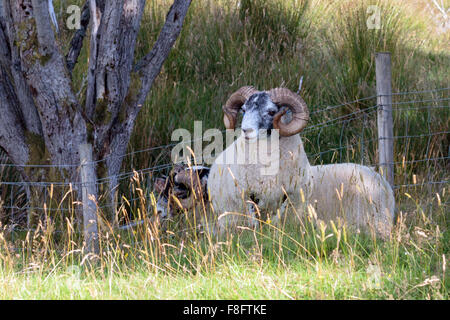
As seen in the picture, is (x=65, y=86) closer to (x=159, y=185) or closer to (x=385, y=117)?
(x=159, y=185)

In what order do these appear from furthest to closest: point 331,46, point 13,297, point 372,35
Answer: point 331,46, point 372,35, point 13,297

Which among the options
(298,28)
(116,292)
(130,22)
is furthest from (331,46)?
(116,292)

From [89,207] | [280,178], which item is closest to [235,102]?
[280,178]

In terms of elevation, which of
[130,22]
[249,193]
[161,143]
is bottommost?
[249,193]

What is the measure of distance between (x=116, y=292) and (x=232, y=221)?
5.50 feet

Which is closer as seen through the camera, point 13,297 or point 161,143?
point 13,297

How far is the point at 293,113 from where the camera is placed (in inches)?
218

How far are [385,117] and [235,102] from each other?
1.35 meters

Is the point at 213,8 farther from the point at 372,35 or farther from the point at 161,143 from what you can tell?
the point at 161,143

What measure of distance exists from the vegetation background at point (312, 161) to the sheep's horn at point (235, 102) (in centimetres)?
106

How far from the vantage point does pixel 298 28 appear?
10.5 m

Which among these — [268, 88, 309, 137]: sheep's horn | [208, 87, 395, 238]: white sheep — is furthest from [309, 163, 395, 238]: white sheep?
[268, 88, 309, 137]: sheep's horn

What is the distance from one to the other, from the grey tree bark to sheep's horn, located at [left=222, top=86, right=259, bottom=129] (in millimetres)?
903

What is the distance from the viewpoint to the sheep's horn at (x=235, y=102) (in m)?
5.76
